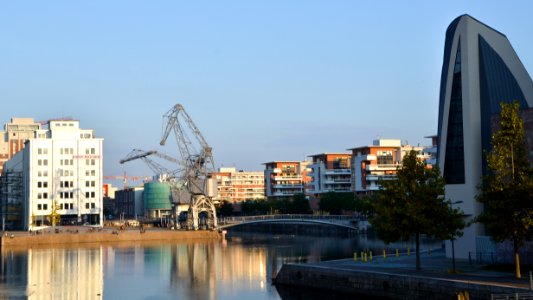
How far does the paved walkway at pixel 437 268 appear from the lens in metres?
39.4

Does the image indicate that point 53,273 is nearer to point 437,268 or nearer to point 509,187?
point 437,268

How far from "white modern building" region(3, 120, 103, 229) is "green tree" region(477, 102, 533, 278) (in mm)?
113783

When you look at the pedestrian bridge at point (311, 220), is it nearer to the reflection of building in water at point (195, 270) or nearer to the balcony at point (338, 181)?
the reflection of building in water at point (195, 270)

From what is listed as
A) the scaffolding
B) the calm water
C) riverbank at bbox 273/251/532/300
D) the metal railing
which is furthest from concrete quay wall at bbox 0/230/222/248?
the metal railing

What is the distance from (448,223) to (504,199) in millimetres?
7140

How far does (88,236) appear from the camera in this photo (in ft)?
390

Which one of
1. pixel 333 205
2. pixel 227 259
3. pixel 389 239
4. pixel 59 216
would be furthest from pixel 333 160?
pixel 389 239

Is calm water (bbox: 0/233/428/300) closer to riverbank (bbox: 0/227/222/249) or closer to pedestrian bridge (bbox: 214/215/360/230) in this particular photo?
riverbank (bbox: 0/227/222/249)

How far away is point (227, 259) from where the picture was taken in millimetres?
82688

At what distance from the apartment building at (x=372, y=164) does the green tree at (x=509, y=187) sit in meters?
122

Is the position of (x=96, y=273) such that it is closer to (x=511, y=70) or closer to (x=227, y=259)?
(x=227, y=259)

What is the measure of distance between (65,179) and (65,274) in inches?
3149

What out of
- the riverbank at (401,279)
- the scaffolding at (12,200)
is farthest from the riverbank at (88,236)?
the riverbank at (401,279)

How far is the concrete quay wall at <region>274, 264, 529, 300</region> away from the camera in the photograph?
123 feet
